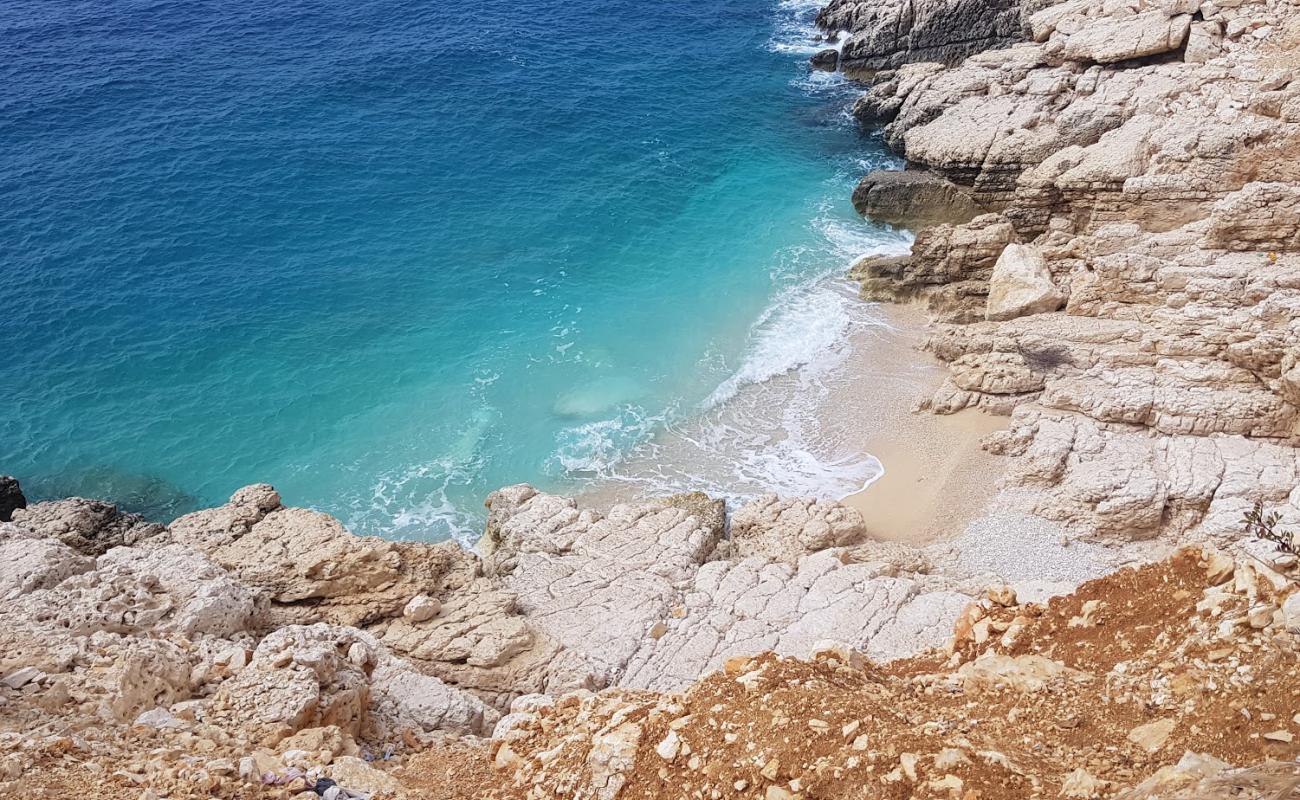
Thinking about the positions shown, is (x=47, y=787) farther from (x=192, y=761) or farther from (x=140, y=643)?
(x=140, y=643)

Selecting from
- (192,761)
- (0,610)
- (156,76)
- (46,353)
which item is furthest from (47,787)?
(156,76)

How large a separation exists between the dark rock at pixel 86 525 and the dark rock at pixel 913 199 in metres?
30.9

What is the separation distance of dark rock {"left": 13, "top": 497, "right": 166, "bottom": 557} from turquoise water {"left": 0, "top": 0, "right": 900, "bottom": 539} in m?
5.30

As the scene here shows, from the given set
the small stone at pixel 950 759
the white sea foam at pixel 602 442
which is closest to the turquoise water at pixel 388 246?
the white sea foam at pixel 602 442

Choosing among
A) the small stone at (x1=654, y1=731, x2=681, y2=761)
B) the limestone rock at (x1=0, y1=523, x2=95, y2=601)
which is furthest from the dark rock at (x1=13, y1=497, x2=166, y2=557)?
the small stone at (x1=654, y1=731, x2=681, y2=761)

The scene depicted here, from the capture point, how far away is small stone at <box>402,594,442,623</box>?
19.2m

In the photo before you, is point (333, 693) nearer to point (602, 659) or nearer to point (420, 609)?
point (420, 609)

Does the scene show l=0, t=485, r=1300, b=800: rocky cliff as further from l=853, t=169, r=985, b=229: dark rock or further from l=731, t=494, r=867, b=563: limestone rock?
l=853, t=169, r=985, b=229: dark rock

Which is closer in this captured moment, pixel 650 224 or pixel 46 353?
pixel 46 353

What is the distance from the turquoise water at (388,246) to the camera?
3030cm

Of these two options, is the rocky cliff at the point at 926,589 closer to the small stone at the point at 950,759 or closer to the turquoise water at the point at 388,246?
the small stone at the point at 950,759

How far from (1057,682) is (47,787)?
40.3 ft

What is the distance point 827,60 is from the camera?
5597 cm

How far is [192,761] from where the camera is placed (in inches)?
451
